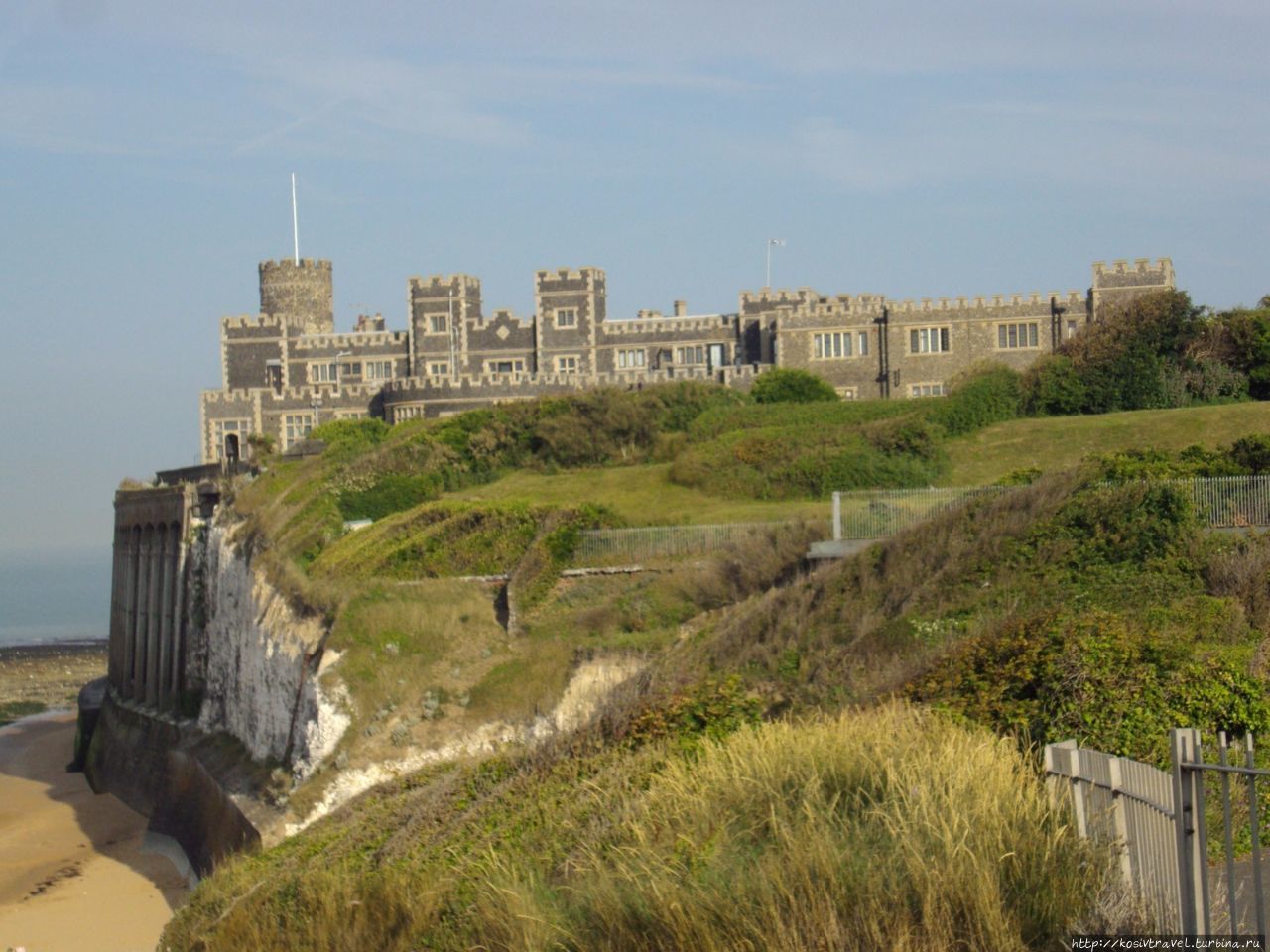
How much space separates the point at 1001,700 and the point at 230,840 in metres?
17.5

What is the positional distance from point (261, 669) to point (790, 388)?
31259mm

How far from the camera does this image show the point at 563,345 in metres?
75.6

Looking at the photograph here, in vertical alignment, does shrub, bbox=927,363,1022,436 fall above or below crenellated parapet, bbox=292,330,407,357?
below

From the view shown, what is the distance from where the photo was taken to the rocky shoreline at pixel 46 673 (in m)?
69.0

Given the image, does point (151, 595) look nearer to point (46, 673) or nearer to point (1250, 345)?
point (1250, 345)

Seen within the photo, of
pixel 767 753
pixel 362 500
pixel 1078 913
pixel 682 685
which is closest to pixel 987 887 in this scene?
pixel 1078 913

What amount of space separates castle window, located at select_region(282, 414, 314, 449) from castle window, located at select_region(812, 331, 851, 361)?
2355cm

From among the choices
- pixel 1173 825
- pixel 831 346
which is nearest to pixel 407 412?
pixel 831 346

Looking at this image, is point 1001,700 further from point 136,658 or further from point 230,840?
point 136,658

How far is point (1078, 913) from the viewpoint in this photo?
10117mm

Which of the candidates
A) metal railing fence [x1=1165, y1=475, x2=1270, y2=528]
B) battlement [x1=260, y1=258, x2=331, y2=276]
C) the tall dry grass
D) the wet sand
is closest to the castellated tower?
battlement [x1=260, y1=258, x2=331, y2=276]

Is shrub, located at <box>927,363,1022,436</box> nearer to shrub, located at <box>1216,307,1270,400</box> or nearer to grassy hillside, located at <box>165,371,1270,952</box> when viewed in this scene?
grassy hillside, located at <box>165,371,1270,952</box>

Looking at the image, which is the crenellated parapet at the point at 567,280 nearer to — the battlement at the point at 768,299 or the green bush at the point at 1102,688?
the battlement at the point at 768,299

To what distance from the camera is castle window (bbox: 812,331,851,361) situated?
6669 cm
